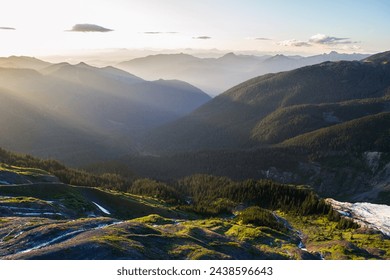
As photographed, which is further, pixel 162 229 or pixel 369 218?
pixel 369 218

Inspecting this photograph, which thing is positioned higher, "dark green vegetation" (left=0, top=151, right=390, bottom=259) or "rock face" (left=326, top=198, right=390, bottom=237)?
"dark green vegetation" (left=0, top=151, right=390, bottom=259)

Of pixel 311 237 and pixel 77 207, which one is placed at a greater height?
pixel 77 207

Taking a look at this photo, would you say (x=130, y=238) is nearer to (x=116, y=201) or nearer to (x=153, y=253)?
(x=153, y=253)

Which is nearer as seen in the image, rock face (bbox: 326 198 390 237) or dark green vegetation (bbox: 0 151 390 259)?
dark green vegetation (bbox: 0 151 390 259)

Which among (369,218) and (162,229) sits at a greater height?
(162,229)

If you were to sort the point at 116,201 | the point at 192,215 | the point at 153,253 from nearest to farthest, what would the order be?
1. the point at 153,253
2. the point at 116,201
3. the point at 192,215

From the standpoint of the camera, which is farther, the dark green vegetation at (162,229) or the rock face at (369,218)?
the rock face at (369,218)

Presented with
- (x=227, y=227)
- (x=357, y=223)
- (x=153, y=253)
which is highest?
(x=153, y=253)

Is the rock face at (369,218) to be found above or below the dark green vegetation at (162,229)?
below
